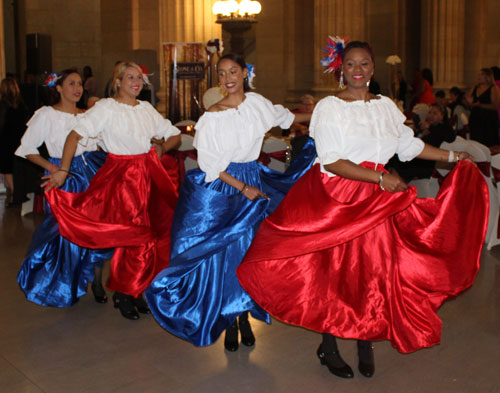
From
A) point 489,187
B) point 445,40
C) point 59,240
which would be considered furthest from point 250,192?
point 445,40

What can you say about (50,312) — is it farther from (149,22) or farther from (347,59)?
(149,22)

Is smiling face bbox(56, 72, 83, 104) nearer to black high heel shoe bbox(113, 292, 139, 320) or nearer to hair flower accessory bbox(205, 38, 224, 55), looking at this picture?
black high heel shoe bbox(113, 292, 139, 320)

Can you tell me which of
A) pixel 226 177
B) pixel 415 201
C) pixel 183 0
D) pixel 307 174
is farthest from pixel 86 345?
pixel 183 0

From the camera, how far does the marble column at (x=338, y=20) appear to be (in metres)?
11.0

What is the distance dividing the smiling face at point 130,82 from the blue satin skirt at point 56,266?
2.31 feet

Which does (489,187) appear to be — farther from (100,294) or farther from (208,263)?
→ (100,294)

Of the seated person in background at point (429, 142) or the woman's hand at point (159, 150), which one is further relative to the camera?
the seated person in background at point (429, 142)

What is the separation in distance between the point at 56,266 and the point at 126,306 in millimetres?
540

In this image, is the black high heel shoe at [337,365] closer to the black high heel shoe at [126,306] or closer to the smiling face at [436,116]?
the black high heel shoe at [126,306]

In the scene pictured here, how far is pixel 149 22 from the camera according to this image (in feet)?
40.9

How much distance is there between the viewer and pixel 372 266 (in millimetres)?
3193

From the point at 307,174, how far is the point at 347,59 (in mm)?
595

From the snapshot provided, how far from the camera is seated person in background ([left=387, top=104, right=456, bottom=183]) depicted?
21.4 ft

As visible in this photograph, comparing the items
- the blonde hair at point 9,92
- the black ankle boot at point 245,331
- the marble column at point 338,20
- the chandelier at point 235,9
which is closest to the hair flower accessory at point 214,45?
the chandelier at point 235,9
